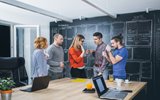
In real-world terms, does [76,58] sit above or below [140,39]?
below

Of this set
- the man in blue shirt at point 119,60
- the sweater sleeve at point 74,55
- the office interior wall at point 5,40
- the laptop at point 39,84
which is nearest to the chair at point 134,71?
the man in blue shirt at point 119,60

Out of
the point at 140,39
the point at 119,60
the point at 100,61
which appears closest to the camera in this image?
the point at 119,60

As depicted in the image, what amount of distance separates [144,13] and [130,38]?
627 millimetres

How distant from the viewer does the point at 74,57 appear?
3715 millimetres

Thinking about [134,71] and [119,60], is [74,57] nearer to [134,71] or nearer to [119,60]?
[119,60]

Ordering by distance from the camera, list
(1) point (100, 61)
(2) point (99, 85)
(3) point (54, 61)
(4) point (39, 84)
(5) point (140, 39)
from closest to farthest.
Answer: (2) point (99, 85) → (4) point (39, 84) → (3) point (54, 61) → (1) point (100, 61) → (5) point (140, 39)

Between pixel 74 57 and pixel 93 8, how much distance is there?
1.24m

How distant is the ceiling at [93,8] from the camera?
383 cm

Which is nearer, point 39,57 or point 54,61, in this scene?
point 39,57

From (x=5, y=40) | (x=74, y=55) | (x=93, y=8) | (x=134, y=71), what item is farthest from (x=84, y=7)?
(x=5, y=40)

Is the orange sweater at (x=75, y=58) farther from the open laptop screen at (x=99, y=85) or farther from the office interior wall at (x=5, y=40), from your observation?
the office interior wall at (x=5, y=40)

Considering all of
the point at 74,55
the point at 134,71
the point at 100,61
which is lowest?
the point at 134,71

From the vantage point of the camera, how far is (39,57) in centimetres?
329

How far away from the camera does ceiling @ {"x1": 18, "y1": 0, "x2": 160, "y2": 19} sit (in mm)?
3830
